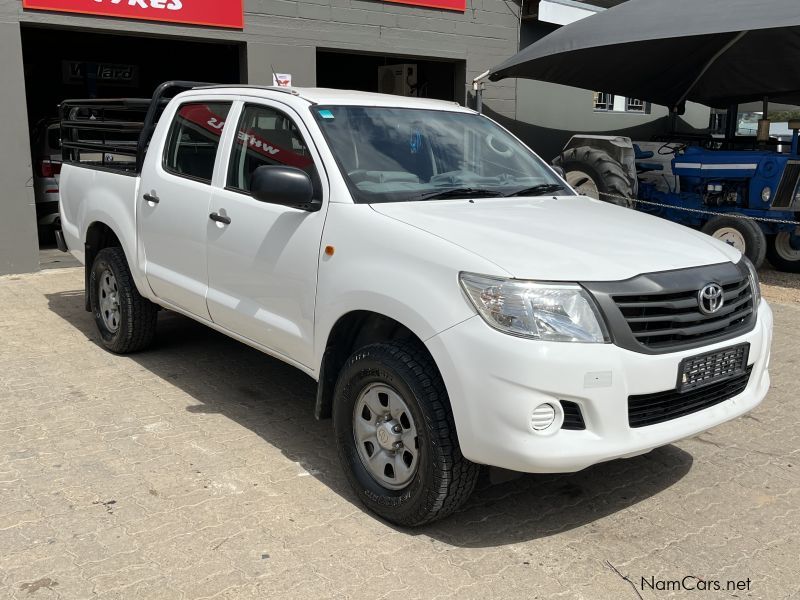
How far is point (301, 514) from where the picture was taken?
368 centimetres

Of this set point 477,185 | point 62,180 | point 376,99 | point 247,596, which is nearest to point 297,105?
point 376,99

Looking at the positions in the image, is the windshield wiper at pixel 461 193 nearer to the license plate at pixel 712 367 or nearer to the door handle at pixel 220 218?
the door handle at pixel 220 218

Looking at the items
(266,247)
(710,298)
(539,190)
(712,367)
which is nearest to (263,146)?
(266,247)

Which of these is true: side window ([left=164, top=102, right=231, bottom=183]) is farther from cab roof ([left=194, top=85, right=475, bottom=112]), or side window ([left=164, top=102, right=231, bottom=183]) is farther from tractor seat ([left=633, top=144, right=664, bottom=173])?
tractor seat ([left=633, top=144, right=664, bottom=173])

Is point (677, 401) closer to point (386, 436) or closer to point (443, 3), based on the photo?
point (386, 436)

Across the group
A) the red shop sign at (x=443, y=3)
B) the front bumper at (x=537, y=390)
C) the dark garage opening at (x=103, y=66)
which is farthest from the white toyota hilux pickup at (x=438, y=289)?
the dark garage opening at (x=103, y=66)

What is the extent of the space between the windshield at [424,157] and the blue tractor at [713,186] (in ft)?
17.8

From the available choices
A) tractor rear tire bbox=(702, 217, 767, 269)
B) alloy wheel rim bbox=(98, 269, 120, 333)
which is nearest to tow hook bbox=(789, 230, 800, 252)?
tractor rear tire bbox=(702, 217, 767, 269)

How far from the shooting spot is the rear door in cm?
484

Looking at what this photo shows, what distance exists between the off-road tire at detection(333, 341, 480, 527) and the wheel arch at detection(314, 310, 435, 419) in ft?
0.64

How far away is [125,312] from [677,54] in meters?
9.24

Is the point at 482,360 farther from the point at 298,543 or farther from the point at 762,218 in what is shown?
the point at 762,218

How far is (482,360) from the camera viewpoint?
309cm

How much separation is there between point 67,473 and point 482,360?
7.65 ft
